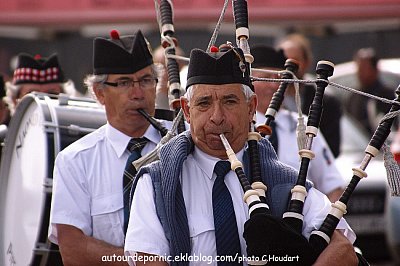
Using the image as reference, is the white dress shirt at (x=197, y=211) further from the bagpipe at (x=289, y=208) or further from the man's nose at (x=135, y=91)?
the man's nose at (x=135, y=91)

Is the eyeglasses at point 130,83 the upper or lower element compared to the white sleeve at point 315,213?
upper

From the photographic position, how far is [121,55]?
21.4 feet

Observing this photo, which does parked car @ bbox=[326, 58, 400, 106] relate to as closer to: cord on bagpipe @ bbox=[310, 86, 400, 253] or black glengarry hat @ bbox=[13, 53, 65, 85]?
black glengarry hat @ bbox=[13, 53, 65, 85]

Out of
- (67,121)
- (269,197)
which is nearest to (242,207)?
(269,197)

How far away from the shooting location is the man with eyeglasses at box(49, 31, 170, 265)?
20.1 feet

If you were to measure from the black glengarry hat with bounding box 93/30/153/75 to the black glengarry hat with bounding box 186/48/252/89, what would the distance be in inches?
49.5

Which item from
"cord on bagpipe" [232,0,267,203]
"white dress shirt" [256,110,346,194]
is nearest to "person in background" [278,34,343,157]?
"white dress shirt" [256,110,346,194]

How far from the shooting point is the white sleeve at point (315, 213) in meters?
5.18

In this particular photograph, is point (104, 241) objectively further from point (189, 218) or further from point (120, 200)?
point (189, 218)

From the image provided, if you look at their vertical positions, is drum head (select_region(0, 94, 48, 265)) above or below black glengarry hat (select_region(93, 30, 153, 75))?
below

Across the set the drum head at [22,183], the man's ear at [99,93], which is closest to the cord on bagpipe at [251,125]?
the man's ear at [99,93]

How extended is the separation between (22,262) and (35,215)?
0.29 m

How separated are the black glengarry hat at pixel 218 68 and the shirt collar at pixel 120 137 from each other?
1240 mm

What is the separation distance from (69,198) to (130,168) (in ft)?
1.28
